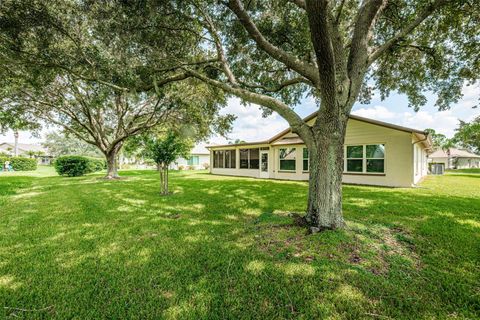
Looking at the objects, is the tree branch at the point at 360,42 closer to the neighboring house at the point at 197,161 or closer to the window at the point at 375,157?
the window at the point at 375,157

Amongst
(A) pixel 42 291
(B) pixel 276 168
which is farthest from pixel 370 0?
(B) pixel 276 168

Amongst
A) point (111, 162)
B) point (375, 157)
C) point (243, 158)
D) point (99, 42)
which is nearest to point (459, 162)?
point (375, 157)

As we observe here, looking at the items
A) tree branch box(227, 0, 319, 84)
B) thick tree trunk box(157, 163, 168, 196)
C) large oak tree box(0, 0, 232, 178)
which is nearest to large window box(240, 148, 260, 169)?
thick tree trunk box(157, 163, 168, 196)

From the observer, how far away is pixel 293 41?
6.71m

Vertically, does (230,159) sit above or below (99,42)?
below

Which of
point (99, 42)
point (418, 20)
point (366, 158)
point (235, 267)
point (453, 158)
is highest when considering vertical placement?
point (99, 42)

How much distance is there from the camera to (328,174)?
4.06 metres

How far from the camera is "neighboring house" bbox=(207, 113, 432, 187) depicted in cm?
1090

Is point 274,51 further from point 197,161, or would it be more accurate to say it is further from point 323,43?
point 197,161

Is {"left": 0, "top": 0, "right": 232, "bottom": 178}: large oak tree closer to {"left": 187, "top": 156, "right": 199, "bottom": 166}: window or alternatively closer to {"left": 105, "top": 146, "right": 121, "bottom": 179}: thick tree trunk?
{"left": 105, "top": 146, "right": 121, "bottom": 179}: thick tree trunk

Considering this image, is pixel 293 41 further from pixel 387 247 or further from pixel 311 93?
pixel 387 247

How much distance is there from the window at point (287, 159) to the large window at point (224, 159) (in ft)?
17.2

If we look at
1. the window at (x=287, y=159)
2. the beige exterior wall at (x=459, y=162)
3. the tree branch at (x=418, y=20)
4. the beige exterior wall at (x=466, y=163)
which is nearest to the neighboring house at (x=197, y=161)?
the window at (x=287, y=159)

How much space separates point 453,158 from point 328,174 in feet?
179
